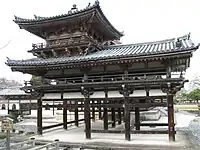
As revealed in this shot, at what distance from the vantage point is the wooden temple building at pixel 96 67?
1374 centimetres

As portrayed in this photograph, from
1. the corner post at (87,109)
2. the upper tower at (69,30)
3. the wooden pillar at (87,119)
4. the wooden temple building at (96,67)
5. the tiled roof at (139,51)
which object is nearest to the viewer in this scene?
the tiled roof at (139,51)

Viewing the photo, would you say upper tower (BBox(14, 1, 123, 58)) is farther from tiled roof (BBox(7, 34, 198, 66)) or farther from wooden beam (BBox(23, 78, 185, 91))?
wooden beam (BBox(23, 78, 185, 91))

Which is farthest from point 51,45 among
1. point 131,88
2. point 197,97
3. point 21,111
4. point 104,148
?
point 197,97

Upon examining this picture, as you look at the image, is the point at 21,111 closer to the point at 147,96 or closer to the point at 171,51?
the point at 147,96

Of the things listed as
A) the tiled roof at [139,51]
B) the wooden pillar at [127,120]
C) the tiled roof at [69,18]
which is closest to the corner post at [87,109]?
the tiled roof at [139,51]

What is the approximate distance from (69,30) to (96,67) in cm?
386

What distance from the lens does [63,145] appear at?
1366cm

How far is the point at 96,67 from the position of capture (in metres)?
16.3

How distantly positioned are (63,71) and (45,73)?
132 centimetres

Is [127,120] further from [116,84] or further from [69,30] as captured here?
[69,30]

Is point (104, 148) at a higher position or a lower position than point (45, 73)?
lower

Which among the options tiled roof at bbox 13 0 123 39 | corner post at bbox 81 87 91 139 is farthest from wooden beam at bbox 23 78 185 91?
tiled roof at bbox 13 0 123 39

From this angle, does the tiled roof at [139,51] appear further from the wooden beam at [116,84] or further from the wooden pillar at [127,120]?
the wooden pillar at [127,120]

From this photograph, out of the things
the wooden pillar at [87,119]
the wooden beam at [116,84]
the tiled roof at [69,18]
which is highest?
the tiled roof at [69,18]
